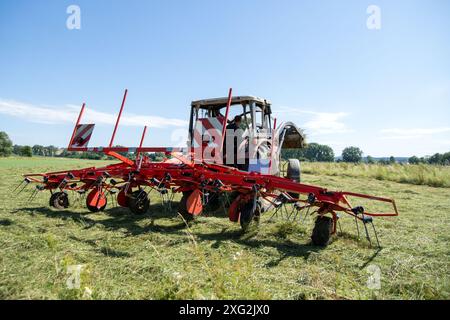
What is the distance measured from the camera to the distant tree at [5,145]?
172 feet

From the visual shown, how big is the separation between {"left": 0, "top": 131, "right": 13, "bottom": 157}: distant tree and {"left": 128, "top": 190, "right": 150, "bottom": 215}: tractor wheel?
59603 mm

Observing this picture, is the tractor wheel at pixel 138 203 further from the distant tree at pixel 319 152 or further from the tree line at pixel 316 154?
the distant tree at pixel 319 152

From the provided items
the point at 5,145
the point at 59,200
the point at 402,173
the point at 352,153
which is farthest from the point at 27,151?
the point at 352,153

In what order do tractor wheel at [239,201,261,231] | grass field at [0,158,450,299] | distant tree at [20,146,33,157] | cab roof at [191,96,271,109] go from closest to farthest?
grass field at [0,158,450,299] < tractor wheel at [239,201,261,231] < cab roof at [191,96,271,109] < distant tree at [20,146,33,157]

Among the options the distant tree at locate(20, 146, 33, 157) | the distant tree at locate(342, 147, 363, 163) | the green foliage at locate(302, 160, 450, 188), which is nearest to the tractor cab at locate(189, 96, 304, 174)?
the green foliage at locate(302, 160, 450, 188)

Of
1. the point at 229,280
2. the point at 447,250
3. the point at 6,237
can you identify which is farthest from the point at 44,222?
the point at 447,250

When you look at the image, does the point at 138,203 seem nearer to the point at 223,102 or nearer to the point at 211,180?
the point at 211,180

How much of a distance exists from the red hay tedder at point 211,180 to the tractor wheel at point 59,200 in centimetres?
2

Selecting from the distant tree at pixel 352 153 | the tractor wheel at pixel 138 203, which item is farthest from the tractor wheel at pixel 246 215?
the distant tree at pixel 352 153

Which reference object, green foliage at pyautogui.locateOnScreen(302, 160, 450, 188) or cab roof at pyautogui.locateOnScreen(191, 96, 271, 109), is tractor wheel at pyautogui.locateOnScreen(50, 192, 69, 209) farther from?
green foliage at pyautogui.locateOnScreen(302, 160, 450, 188)

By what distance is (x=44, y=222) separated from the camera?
179 inches

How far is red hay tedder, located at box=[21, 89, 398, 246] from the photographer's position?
151 inches
